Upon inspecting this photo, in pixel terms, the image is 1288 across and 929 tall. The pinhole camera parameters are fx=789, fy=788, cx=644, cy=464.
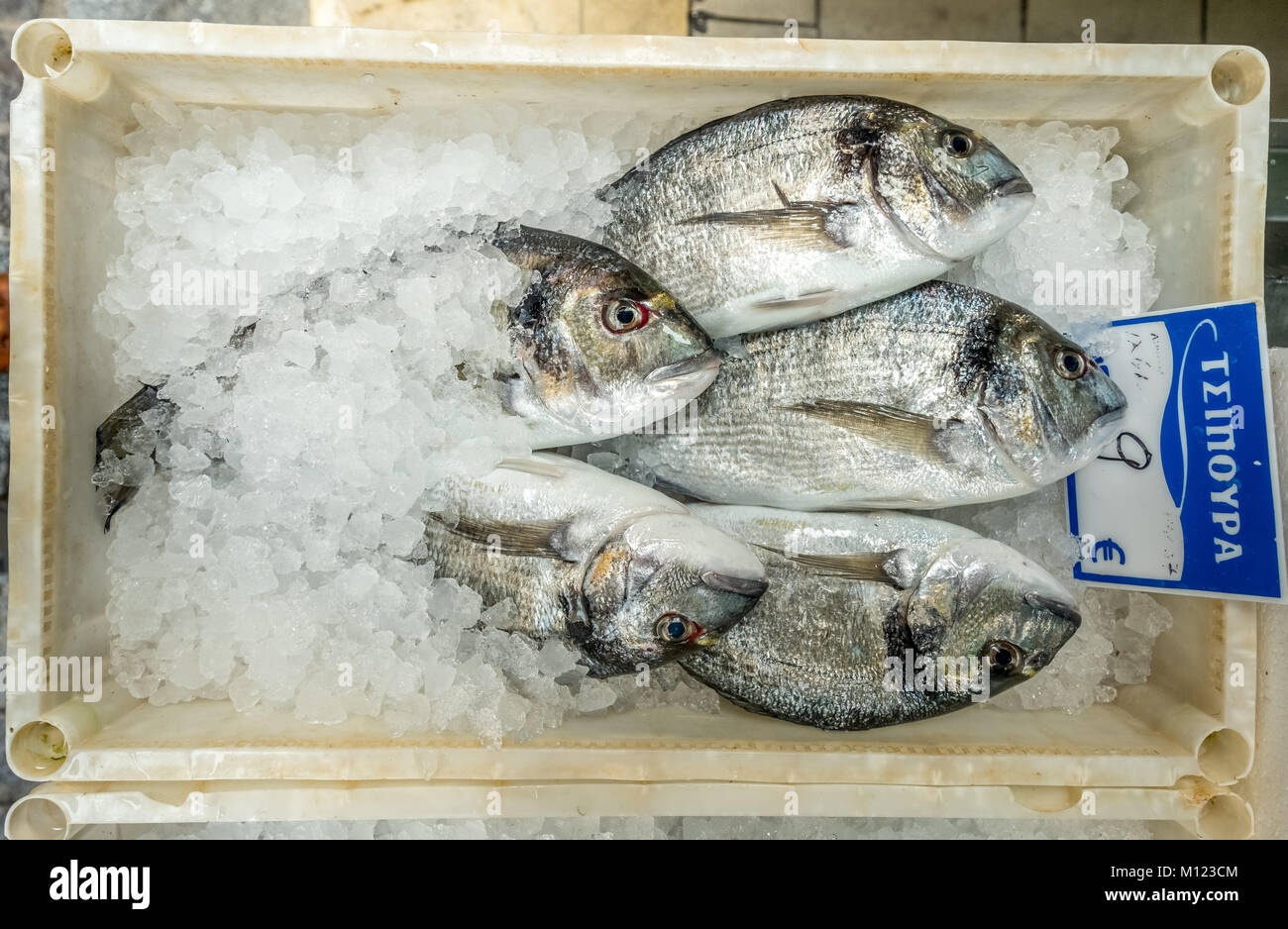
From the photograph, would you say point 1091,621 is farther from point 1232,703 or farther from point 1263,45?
point 1263,45

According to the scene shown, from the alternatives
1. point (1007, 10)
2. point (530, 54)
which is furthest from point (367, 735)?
point (1007, 10)

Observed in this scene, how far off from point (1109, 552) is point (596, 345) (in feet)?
4.70

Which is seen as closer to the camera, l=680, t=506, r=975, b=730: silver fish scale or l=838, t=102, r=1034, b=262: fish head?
l=838, t=102, r=1034, b=262: fish head

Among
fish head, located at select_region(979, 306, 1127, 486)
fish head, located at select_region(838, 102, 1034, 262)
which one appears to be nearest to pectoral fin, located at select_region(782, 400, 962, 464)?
fish head, located at select_region(979, 306, 1127, 486)

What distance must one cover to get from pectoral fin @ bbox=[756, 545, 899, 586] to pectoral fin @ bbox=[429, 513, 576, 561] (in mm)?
580

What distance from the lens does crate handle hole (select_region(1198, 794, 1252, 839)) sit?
71.7 inches

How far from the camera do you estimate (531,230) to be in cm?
189

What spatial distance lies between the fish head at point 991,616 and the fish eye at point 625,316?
3.04 ft

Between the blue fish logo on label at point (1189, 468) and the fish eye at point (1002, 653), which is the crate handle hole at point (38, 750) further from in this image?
the blue fish logo on label at point (1189, 468)

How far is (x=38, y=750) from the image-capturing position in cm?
183

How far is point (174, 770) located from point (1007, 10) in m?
3.74

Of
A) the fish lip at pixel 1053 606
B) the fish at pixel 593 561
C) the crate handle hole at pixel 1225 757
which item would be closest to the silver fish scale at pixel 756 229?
the fish at pixel 593 561

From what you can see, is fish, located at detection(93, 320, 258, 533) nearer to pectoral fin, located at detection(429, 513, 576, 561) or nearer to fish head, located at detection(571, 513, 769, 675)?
pectoral fin, located at detection(429, 513, 576, 561)

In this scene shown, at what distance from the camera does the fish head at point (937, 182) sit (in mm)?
1789
